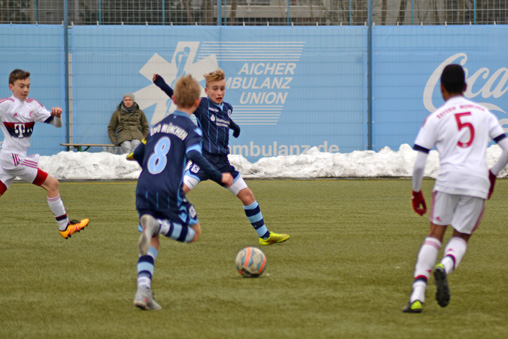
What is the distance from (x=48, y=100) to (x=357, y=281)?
14.8 meters

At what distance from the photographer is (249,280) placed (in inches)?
276

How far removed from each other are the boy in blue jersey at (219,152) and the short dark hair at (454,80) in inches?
146

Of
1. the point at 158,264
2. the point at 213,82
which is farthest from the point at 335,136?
the point at 158,264

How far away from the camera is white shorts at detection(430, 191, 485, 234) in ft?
18.7

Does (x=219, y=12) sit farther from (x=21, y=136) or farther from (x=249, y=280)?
(x=249, y=280)

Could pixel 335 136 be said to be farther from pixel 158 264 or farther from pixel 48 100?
pixel 158 264

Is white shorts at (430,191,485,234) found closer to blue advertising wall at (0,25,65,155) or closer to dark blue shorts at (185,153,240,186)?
dark blue shorts at (185,153,240,186)

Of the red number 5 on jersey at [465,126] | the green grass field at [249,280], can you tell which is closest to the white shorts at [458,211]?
the red number 5 on jersey at [465,126]

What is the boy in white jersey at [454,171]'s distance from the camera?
18.6ft

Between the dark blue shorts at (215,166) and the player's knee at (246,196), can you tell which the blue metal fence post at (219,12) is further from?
the player's knee at (246,196)

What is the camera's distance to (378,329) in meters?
5.17


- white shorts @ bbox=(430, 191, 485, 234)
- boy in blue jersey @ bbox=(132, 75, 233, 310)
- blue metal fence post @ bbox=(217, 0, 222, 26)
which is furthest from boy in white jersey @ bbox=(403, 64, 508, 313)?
blue metal fence post @ bbox=(217, 0, 222, 26)

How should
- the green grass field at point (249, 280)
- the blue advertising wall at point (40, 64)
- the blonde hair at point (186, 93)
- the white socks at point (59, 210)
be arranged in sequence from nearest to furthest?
the green grass field at point (249, 280), the blonde hair at point (186, 93), the white socks at point (59, 210), the blue advertising wall at point (40, 64)

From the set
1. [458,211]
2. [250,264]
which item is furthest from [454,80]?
[250,264]
